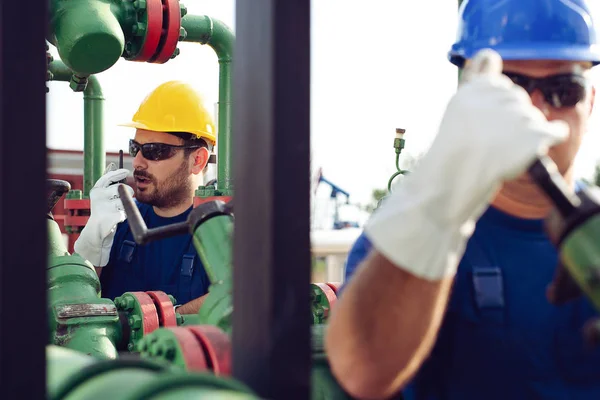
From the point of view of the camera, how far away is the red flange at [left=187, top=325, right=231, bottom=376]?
1606 millimetres

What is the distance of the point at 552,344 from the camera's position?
1.78 meters

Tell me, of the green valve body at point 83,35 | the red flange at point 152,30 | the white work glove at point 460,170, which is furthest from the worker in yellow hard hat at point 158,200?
the white work glove at point 460,170

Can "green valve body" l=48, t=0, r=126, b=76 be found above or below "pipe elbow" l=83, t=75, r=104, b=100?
above

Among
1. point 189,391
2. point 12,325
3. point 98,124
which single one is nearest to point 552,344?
point 189,391

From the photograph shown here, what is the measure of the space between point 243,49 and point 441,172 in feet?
1.03

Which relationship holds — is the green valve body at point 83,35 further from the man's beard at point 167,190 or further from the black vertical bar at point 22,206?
the black vertical bar at point 22,206

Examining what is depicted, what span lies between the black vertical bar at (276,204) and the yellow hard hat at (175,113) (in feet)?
13.6

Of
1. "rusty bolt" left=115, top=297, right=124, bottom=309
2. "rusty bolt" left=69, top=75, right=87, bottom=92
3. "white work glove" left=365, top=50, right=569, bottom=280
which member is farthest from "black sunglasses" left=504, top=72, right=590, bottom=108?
"rusty bolt" left=69, top=75, right=87, bottom=92

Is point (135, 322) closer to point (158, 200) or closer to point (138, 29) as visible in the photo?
point (138, 29)

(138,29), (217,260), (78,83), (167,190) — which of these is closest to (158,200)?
(167,190)

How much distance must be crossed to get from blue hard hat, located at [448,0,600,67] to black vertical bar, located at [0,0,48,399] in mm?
Result: 1171

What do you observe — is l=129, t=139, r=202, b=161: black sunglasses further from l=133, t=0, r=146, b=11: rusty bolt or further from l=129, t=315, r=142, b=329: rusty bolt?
l=129, t=315, r=142, b=329: rusty bolt

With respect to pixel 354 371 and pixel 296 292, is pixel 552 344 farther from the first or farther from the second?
pixel 296 292

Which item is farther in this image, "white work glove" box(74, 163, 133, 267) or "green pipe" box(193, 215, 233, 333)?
"white work glove" box(74, 163, 133, 267)
